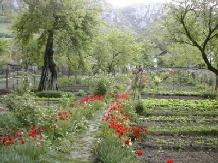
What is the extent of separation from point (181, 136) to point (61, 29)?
706 inches

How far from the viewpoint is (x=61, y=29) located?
2695 cm

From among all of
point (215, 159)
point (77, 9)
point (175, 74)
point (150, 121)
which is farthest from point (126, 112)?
point (175, 74)

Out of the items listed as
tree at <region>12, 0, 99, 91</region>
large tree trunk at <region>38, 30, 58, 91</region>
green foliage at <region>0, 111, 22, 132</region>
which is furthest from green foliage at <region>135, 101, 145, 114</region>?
large tree trunk at <region>38, 30, 58, 91</region>

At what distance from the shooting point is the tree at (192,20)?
54.9ft

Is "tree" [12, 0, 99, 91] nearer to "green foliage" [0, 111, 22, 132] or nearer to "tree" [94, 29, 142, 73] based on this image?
"green foliage" [0, 111, 22, 132]

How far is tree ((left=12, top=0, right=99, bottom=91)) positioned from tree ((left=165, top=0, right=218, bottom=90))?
30.3ft

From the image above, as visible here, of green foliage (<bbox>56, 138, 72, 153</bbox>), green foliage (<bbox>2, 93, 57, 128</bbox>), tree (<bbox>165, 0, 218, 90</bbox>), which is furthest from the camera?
tree (<bbox>165, 0, 218, 90</bbox>)

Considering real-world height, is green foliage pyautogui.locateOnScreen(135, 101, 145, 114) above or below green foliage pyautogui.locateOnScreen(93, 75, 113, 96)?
below

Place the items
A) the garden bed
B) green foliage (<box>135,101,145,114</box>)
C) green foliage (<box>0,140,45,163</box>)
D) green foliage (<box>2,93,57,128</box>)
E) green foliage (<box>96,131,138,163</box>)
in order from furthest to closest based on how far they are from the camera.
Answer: green foliage (<box>135,101,145,114</box>) → green foliage (<box>2,93,57,128</box>) → the garden bed → green foliage (<box>96,131,138,163</box>) → green foliage (<box>0,140,45,163</box>)

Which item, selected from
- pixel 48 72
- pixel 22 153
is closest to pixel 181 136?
pixel 22 153

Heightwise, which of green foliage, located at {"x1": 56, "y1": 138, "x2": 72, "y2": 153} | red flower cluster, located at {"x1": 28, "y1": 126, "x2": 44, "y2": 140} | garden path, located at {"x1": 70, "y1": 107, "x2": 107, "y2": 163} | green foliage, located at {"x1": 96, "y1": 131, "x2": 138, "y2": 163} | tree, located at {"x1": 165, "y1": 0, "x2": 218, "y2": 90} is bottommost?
garden path, located at {"x1": 70, "y1": 107, "x2": 107, "y2": 163}

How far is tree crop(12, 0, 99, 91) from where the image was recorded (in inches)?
1005

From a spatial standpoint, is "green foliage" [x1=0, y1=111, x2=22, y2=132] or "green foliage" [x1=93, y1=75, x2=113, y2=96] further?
"green foliage" [x1=93, y1=75, x2=113, y2=96]

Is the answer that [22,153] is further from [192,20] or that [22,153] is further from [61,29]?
[61,29]
